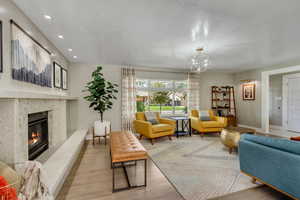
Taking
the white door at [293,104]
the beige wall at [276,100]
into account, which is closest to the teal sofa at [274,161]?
the white door at [293,104]

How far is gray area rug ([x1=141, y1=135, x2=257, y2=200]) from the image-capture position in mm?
1889

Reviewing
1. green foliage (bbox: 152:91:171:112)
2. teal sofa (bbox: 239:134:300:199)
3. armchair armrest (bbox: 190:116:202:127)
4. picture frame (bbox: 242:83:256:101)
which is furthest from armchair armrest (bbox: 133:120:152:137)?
picture frame (bbox: 242:83:256:101)

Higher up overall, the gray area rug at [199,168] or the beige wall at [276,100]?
the beige wall at [276,100]

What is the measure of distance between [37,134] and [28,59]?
1290 millimetres

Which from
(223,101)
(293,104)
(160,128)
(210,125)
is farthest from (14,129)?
(293,104)

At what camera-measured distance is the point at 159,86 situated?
17.8 feet

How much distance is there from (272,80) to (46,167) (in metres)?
7.94

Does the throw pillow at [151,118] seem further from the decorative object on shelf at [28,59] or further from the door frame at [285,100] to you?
the door frame at [285,100]

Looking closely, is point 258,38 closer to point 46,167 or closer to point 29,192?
point 29,192

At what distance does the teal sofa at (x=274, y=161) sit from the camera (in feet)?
4.88

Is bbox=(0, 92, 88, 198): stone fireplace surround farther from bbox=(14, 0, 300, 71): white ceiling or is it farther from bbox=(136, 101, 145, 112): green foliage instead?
bbox=(136, 101, 145, 112): green foliage

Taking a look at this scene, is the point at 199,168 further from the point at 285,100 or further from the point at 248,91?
the point at 285,100

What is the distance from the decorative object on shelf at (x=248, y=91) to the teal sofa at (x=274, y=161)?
435 centimetres

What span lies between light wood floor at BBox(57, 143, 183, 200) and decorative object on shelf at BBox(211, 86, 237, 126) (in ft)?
14.9
